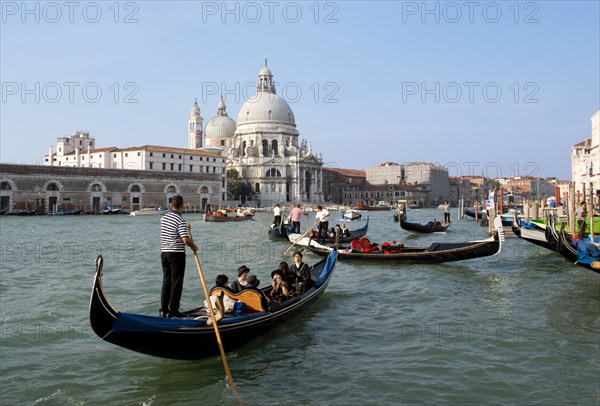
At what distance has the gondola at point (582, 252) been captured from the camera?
690cm

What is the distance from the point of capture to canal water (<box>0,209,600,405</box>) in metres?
3.85

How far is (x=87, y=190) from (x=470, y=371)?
115ft

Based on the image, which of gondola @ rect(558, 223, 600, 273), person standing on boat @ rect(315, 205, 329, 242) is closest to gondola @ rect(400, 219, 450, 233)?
person standing on boat @ rect(315, 205, 329, 242)

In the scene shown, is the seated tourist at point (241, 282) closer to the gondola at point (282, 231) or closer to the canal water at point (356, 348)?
the canal water at point (356, 348)

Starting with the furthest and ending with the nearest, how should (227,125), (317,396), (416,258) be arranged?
(227,125), (416,258), (317,396)

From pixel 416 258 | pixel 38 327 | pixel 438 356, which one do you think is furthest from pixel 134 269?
pixel 438 356

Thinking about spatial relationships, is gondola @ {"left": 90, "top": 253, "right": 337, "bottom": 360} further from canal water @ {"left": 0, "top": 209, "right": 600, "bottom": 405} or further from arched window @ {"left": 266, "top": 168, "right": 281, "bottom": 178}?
arched window @ {"left": 266, "top": 168, "right": 281, "bottom": 178}

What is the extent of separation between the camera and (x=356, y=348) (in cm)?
479

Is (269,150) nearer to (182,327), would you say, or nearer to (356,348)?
(356,348)

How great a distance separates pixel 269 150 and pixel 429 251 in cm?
5005

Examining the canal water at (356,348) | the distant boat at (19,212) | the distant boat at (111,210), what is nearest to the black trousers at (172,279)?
the canal water at (356,348)

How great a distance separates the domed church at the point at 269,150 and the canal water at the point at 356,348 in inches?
1883

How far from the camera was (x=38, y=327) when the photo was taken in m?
5.47

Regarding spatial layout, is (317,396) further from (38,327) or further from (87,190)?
(87,190)
